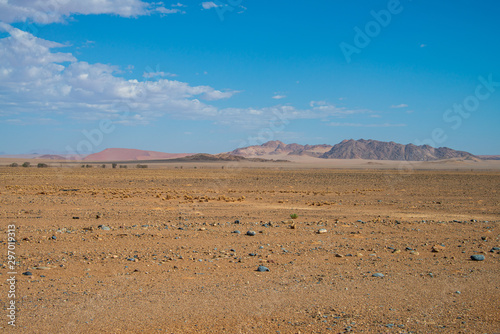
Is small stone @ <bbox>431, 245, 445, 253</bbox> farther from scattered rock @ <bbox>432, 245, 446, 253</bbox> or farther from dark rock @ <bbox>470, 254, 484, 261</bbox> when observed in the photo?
dark rock @ <bbox>470, 254, 484, 261</bbox>

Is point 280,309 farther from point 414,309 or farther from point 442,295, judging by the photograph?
point 442,295

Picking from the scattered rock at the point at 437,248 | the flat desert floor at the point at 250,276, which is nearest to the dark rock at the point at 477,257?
the flat desert floor at the point at 250,276

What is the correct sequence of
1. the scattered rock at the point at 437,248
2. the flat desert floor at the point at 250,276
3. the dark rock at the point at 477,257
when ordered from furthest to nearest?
1. the scattered rock at the point at 437,248
2. the dark rock at the point at 477,257
3. the flat desert floor at the point at 250,276

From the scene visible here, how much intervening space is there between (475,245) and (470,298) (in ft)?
12.9

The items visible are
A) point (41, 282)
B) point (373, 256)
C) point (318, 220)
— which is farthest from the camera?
point (318, 220)

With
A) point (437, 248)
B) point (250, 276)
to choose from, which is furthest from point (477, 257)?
point (250, 276)

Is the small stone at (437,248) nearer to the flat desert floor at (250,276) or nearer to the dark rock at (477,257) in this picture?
the flat desert floor at (250,276)

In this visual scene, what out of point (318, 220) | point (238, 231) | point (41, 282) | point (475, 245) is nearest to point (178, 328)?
point (41, 282)

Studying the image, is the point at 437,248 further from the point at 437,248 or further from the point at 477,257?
the point at 477,257

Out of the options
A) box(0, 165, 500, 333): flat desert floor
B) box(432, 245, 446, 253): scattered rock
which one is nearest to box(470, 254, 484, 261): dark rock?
box(0, 165, 500, 333): flat desert floor

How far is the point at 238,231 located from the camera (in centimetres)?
1067

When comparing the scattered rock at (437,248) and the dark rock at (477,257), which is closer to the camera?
the dark rock at (477,257)

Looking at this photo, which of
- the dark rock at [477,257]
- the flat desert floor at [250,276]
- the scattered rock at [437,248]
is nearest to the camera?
the flat desert floor at [250,276]

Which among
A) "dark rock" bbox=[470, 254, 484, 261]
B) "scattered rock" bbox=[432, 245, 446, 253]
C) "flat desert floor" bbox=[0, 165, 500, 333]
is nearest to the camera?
"flat desert floor" bbox=[0, 165, 500, 333]
